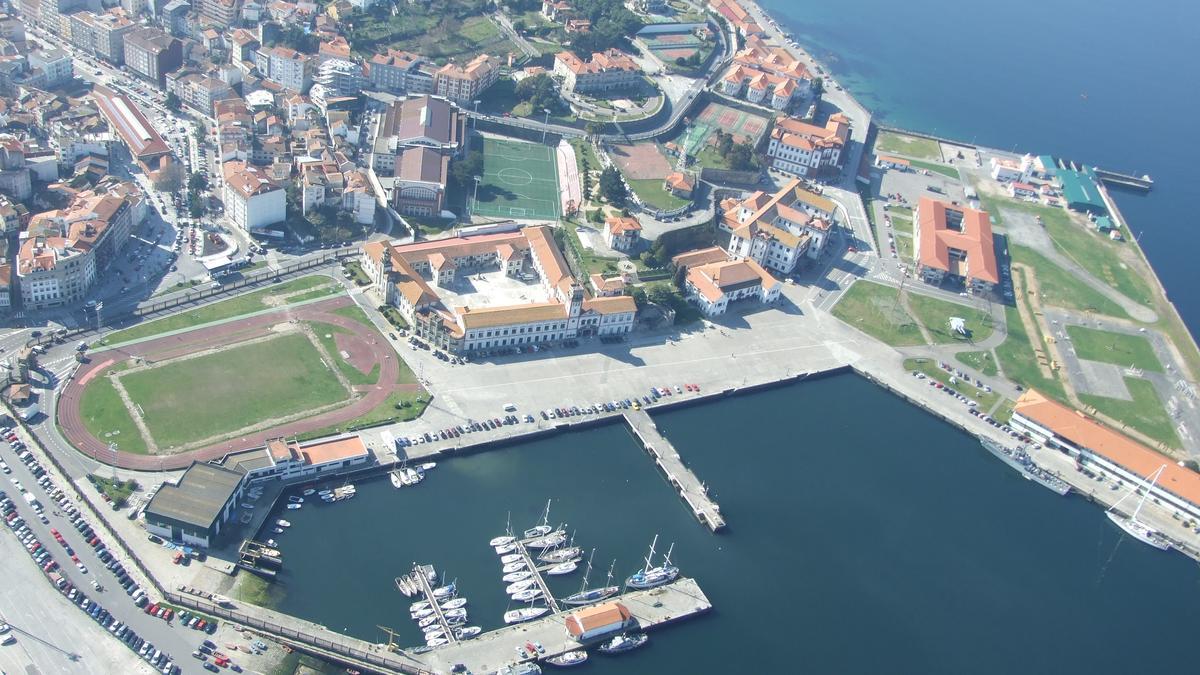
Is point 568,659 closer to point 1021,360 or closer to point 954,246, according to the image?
point 1021,360

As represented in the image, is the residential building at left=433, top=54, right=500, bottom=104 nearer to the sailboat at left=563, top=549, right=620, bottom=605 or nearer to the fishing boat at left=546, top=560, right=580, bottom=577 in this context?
the fishing boat at left=546, top=560, right=580, bottom=577

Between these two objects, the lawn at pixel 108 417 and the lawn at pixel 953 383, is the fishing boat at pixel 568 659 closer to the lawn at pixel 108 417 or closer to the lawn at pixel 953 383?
the lawn at pixel 108 417

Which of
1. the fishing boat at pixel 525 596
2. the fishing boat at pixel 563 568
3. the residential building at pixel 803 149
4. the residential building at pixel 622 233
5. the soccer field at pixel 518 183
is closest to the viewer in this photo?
the fishing boat at pixel 525 596

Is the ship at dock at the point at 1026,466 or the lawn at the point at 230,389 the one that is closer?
the lawn at the point at 230,389

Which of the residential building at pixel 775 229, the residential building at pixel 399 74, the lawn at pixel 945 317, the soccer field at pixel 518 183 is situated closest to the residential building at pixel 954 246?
the lawn at pixel 945 317

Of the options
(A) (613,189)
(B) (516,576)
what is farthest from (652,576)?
(A) (613,189)

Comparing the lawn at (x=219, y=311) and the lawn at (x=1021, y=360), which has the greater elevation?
the lawn at (x=1021, y=360)
